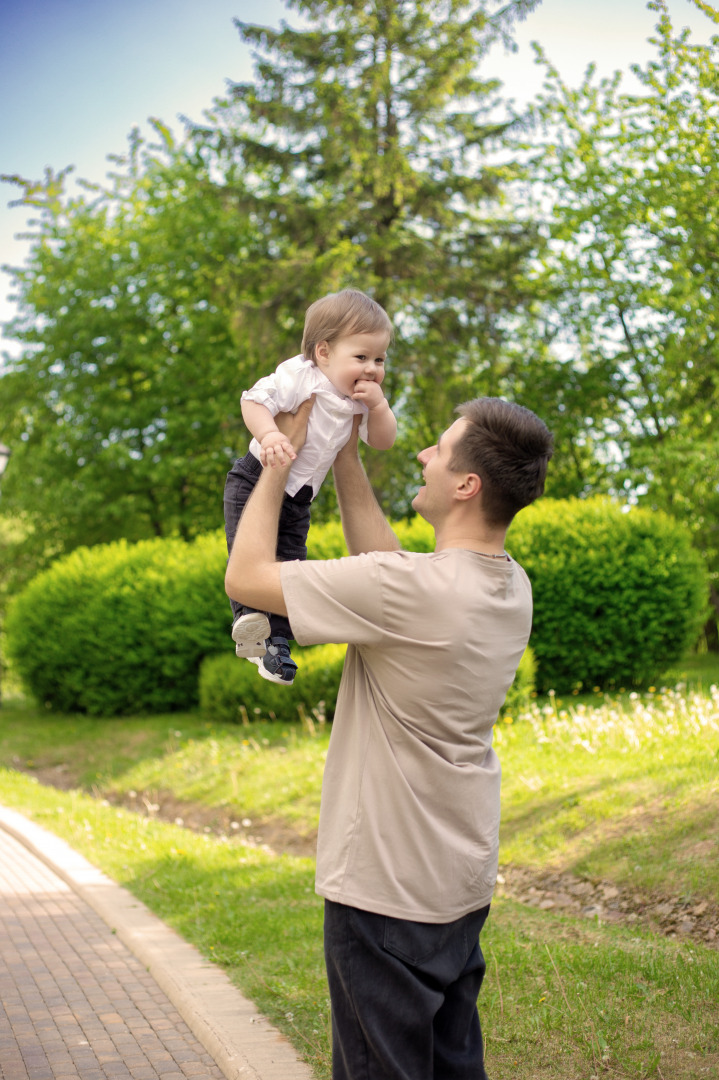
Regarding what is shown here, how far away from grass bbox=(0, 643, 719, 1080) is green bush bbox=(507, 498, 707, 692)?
95cm

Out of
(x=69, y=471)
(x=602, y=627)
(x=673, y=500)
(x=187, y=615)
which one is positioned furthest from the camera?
(x=69, y=471)

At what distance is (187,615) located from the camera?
Answer: 15.7m

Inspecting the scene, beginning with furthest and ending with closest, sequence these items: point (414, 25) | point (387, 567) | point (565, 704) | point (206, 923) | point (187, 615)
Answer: point (414, 25) → point (187, 615) → point (565, 704) → point (206, 923) → point (387, 567)

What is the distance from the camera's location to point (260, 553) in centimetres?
243

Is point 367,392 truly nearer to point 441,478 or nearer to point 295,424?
point 295,424

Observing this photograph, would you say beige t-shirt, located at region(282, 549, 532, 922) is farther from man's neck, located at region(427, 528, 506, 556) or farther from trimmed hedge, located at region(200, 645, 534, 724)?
trimmed hedge, located at region(200, 645, 534, 724)

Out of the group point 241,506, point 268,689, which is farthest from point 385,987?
point 268,689

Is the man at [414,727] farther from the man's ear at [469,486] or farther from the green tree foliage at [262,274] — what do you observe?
the green tree foliage at [262,274]

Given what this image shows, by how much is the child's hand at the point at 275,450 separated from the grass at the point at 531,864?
2772mm

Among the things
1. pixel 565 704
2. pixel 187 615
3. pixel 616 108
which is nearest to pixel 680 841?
pixel 565 704

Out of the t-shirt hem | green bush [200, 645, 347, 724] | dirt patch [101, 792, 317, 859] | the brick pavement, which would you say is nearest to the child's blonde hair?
the t-shirt hem

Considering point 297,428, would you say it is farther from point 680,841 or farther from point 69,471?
point 69,471

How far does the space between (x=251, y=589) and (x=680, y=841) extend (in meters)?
5.25

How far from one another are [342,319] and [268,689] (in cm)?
1096
